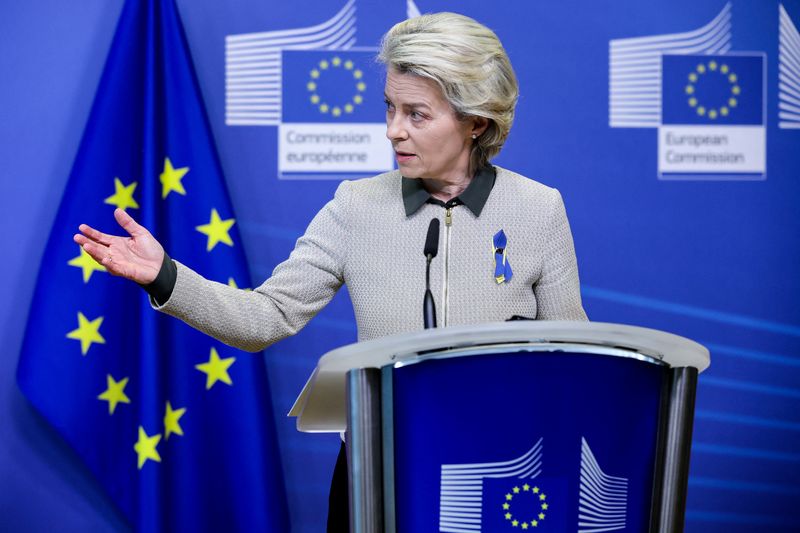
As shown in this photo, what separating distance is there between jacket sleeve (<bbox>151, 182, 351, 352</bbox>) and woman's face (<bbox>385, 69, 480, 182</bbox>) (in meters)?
0.17

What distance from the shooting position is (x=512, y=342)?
113 centimetres

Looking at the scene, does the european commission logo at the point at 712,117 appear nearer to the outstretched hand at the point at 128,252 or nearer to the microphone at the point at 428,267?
the microphone at the point at 428,267

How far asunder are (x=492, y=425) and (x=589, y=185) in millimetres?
2435

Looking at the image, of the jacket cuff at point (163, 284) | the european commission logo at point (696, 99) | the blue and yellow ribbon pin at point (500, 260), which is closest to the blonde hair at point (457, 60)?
→ the blue and yellow ribbon pin at point (500, 260)

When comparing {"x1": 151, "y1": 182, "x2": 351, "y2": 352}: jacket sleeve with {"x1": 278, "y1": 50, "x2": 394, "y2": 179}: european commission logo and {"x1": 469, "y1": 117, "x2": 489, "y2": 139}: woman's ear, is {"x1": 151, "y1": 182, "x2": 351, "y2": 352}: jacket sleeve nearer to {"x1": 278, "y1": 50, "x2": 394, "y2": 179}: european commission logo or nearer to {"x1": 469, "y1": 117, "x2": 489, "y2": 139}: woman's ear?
{"x1": 469, "y1": 117, "x2": 489, "y2": 139}: woman's ear

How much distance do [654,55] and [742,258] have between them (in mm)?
802

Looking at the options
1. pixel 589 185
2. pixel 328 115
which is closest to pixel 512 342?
pixel 328 115

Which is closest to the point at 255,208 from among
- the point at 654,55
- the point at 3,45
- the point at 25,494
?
the point at 3,45

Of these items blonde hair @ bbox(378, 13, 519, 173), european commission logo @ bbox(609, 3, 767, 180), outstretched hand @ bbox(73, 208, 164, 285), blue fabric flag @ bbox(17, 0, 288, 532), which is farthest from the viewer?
european commission logo @ bbox(609, 3, 767, 180)

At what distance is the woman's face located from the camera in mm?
1806

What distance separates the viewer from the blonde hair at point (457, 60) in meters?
1.77

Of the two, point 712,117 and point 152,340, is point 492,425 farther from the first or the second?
point 712,117

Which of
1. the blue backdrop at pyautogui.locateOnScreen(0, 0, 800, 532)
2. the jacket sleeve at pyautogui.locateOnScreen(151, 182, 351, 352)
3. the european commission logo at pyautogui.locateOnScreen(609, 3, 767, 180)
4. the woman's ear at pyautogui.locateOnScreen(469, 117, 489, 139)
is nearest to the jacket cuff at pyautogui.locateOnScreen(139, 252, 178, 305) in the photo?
the jacket sleeve at pyautogui.locateOnScreen(151, 182, 351, 352)

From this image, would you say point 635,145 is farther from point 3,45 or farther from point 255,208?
point 3,45
